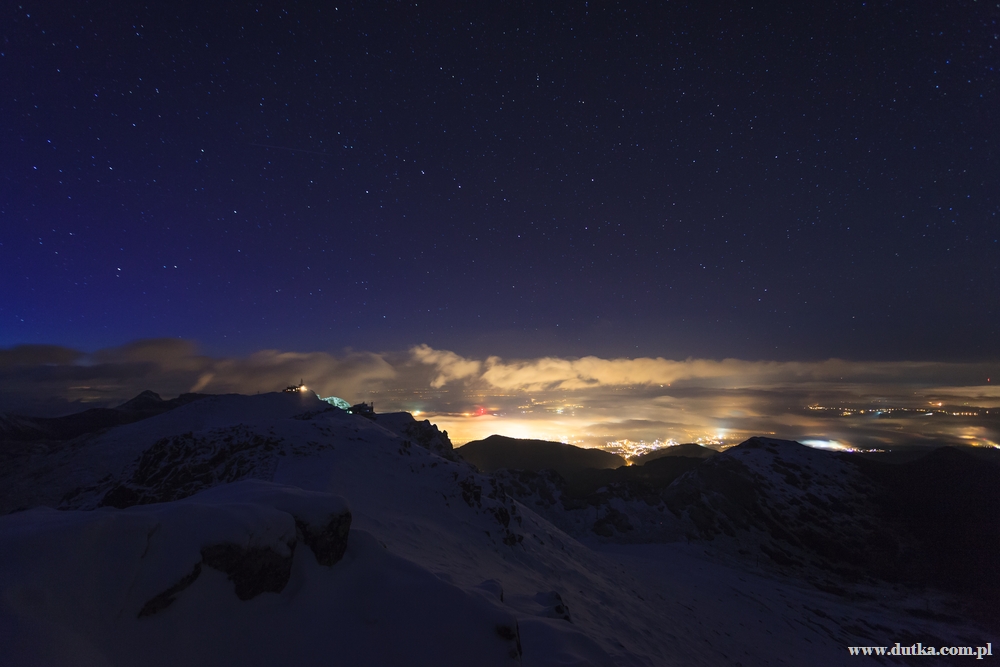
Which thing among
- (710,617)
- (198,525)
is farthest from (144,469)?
(710,617)

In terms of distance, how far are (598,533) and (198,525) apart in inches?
1999

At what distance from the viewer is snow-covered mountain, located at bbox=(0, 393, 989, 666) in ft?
17.9

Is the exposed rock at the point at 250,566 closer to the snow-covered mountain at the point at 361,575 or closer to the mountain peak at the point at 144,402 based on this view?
the snow-covered mountain at the point at 361,575

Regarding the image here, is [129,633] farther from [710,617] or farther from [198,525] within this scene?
[710,617]

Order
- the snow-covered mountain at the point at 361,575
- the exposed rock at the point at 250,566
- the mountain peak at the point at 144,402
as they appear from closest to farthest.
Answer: the snow-covered mountain at the point at 361,575
the exposed rock at the point at 250,566
the mountain peak at the point at 144,402

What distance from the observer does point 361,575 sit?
331 inches

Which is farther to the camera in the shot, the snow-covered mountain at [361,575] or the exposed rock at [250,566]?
the exposed rock at [250,566]

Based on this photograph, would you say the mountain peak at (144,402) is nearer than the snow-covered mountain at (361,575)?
No

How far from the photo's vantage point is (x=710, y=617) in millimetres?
23766

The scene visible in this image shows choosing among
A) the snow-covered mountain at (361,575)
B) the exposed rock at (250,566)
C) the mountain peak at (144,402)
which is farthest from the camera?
the mountain peak at (144,402)

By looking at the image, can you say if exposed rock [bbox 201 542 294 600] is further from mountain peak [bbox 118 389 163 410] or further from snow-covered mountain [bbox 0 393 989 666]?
mountain peak [bbox 118 389 163 410]

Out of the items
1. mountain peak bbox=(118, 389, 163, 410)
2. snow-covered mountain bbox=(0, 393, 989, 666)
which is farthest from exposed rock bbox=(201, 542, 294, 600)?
mountain peak bbox=(118, 389, 163, 410)

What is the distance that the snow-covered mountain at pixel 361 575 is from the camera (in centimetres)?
546

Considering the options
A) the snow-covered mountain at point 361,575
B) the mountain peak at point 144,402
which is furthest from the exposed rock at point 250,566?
the mountain peak at point 144,402
